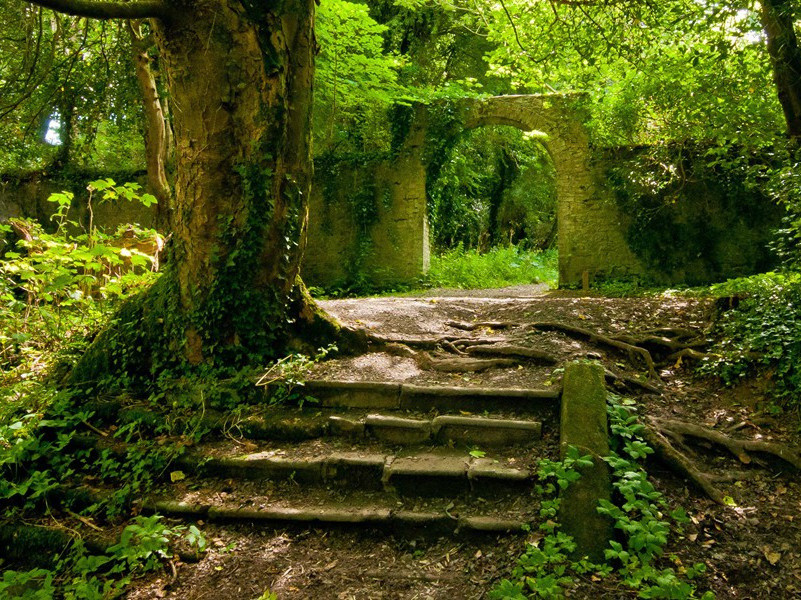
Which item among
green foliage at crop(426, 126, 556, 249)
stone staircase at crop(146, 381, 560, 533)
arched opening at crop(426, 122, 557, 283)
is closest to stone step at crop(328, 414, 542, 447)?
stone staircase at crop(146, 381, 560, 533)

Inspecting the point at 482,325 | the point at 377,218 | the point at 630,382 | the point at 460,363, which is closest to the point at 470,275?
the point at 377,218

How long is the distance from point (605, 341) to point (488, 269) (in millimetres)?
8614

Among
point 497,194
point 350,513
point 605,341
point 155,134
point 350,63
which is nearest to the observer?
point 350,513

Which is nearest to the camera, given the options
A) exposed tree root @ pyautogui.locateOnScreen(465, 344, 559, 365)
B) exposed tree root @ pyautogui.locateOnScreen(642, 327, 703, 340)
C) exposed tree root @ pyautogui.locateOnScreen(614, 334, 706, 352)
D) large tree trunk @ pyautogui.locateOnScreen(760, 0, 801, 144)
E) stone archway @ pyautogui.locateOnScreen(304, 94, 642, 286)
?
large tree trunk @ pyautogui.locateOnScreen(760, 0, 801, 144)

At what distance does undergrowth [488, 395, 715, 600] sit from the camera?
7.39ft

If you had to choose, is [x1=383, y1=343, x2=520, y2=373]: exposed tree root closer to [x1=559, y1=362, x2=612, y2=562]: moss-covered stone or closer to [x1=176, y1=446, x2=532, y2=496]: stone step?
[x1=559, y1=362, x2=612, y2=562]: moss-covered stone

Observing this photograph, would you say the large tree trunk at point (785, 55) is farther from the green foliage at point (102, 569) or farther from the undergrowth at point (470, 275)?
the undergrowth at point (470, 275)

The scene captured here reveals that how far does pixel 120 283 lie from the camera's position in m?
4.96

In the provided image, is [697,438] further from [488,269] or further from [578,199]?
[488,269]

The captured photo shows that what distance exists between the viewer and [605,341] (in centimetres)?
470

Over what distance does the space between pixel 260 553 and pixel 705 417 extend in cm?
330

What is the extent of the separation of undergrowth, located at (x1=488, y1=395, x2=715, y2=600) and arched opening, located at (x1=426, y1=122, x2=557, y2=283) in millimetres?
9745

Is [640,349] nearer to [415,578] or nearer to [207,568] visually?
[415,578]

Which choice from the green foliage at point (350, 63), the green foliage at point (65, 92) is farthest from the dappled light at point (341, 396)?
the green foliage at point (350, 63)
